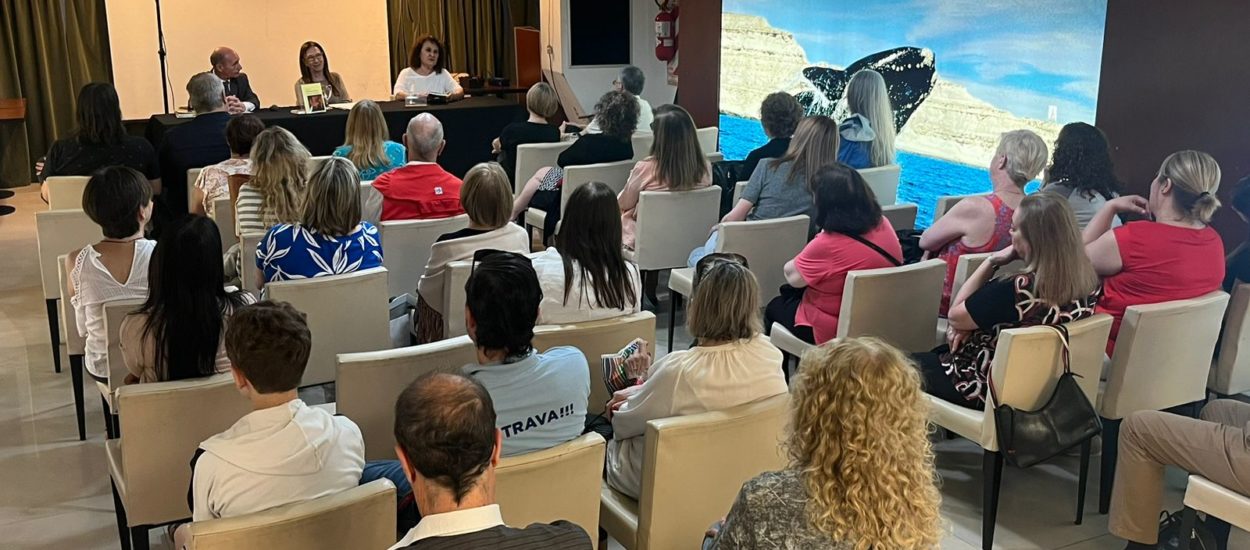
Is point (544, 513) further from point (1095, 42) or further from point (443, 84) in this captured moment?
point (443, 84)

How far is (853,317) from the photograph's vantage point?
383 cm

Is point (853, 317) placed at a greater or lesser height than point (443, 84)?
lesser

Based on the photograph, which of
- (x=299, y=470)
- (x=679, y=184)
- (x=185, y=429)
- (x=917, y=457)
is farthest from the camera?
(x=679, y=184)

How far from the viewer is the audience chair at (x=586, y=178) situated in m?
5.79

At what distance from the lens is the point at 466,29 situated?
11.3 m

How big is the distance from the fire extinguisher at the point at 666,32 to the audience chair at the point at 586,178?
3988mm

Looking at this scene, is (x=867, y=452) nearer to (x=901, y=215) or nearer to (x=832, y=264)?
(x=832, y=264)

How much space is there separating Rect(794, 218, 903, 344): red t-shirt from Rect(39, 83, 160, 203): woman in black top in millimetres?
3622

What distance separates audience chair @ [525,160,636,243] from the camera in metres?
5.79

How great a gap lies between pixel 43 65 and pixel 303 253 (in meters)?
6.93

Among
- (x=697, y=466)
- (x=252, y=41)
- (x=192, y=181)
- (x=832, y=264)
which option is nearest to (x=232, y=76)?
(x=192, y=181)

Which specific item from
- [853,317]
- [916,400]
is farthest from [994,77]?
[916,400]

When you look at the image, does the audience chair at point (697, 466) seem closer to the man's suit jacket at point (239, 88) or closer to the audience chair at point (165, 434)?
the audience chair at point (165, 434)

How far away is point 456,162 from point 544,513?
6.12 meters
